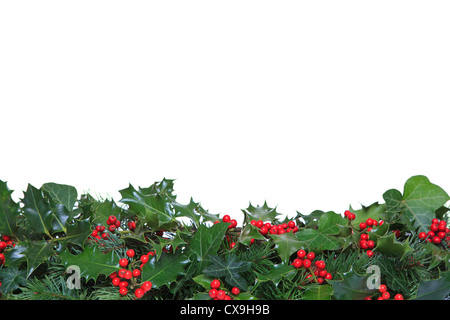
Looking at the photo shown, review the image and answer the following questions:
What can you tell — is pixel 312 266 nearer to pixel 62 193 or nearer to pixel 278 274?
pixel 278 274

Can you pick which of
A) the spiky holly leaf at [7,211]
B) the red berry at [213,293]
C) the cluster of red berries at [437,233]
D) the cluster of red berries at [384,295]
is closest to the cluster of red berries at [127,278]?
the red berry at [213,293]

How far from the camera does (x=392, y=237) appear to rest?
0.84 m

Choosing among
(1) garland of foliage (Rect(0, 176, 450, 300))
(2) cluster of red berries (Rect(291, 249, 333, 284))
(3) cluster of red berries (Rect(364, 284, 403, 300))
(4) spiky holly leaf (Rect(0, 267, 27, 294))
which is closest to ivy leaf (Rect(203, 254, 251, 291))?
(1) garland of foliage (Rect(0, 176, 450, 300))

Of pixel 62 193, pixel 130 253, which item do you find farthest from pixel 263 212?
pixel 62 193

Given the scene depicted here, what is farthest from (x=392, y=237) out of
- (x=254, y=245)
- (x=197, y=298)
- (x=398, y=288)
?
(x=197, y=298)

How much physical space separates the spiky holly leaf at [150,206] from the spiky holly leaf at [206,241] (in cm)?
9

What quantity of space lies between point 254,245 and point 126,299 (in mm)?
265

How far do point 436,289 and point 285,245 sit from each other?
26 cm

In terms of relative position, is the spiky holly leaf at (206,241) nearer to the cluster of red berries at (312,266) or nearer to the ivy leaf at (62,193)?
the cluster of red berries at (312,266)

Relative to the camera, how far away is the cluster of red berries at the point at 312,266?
0.84 metres

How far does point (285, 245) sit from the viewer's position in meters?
0.87

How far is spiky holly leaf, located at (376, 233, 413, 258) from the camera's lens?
33.1 inches

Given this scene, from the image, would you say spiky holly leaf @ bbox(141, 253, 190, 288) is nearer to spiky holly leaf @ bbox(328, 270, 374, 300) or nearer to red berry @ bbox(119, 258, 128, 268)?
red berry @ bbox(119, 258, 128, 268)
